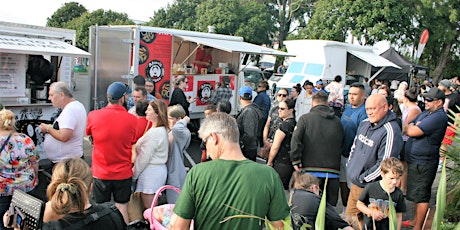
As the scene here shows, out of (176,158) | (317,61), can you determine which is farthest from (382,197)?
(317,61)

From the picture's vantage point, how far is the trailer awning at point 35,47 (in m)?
6.30

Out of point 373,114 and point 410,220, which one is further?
point 410,220

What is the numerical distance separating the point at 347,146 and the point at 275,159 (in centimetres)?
92

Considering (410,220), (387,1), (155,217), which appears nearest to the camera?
(155,217)

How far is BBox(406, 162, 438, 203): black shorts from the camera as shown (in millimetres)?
5602

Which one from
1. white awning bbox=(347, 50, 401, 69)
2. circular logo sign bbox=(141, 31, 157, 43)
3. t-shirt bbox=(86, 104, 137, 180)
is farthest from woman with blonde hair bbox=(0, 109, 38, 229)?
→ white awning bbox=(347, 50, 401, 69)

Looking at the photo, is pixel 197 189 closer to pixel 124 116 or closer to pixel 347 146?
pixel 124 116

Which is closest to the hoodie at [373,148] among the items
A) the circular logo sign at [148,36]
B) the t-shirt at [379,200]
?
the t-shirt at [379,200]

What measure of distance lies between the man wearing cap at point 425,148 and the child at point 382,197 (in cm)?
135

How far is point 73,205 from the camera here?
278cm

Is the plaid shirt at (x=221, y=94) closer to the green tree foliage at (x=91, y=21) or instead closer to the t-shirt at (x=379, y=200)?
the t-shirt at (x=379, y=200)

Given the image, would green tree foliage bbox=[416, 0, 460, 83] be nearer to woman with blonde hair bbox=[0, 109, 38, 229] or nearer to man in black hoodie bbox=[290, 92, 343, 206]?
man in black hoodie bbox=[290, 92, 343, 206]

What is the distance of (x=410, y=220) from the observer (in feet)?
20.6

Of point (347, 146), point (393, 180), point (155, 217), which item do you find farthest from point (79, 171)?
point (347, 146)
